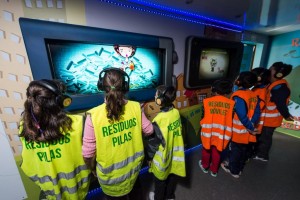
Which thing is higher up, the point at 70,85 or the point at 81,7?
the point at 81,7

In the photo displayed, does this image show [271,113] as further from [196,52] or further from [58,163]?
[58,163]

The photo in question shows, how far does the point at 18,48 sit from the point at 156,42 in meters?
1.25

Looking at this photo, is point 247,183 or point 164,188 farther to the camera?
point 247,183

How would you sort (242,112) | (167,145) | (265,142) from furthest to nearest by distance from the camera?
(265,142) → (242,112) → (167,145)

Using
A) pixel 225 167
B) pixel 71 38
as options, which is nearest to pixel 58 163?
pixel 71 38

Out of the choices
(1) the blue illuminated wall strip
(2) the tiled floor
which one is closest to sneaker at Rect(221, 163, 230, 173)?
(2) the tiled floor

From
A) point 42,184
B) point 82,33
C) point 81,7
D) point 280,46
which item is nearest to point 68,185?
point 42,184

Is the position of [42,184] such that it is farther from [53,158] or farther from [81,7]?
[81,7]

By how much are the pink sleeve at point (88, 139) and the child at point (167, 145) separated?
0.54 metres

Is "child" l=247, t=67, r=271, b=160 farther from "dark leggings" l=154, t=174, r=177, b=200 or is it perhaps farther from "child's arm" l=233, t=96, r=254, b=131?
"dark leggings" l=154, t=174, r=177, b=200

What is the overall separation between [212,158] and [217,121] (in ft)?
1.96

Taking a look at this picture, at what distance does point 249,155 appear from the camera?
233cm

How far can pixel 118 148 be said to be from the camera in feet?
3.33

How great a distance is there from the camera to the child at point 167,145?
1.25m
